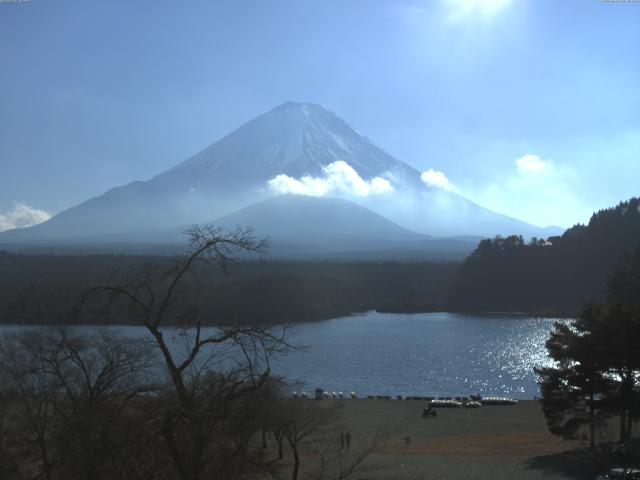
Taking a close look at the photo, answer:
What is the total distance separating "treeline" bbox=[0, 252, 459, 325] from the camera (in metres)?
40.4

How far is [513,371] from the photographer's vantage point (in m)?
24.8

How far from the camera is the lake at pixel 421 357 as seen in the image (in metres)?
21.9

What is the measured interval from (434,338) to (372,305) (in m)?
23.4

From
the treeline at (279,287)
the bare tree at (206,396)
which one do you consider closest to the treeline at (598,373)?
the bare tree at (206,396)

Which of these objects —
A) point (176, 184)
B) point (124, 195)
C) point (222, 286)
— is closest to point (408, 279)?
point (222, 286)

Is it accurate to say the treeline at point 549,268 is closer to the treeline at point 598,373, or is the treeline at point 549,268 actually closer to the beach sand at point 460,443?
the beach sand at point 460,443

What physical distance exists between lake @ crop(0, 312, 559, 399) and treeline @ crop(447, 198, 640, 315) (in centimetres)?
694

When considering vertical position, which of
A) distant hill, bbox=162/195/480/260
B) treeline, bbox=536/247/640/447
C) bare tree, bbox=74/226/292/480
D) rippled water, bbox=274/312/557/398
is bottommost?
rippled water, bbox=274/312/557/398

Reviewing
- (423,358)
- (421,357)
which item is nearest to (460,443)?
(423,358)

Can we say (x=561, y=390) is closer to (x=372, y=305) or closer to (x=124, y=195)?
(x=372, y=305)

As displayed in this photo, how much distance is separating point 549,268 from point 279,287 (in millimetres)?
20253

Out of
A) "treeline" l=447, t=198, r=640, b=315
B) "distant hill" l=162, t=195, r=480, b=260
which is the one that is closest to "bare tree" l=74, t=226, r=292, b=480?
"treeline" l=447, t=198, r=640, b=315

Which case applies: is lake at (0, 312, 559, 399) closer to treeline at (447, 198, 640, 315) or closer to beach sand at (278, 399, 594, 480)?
beach sand at (278, 399, 594, 480)

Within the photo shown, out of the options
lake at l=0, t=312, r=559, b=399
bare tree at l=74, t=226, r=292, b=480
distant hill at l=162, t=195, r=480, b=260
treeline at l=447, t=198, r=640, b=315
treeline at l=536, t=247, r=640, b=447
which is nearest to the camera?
bare tree at l=74, t=226, r=292, b=480
